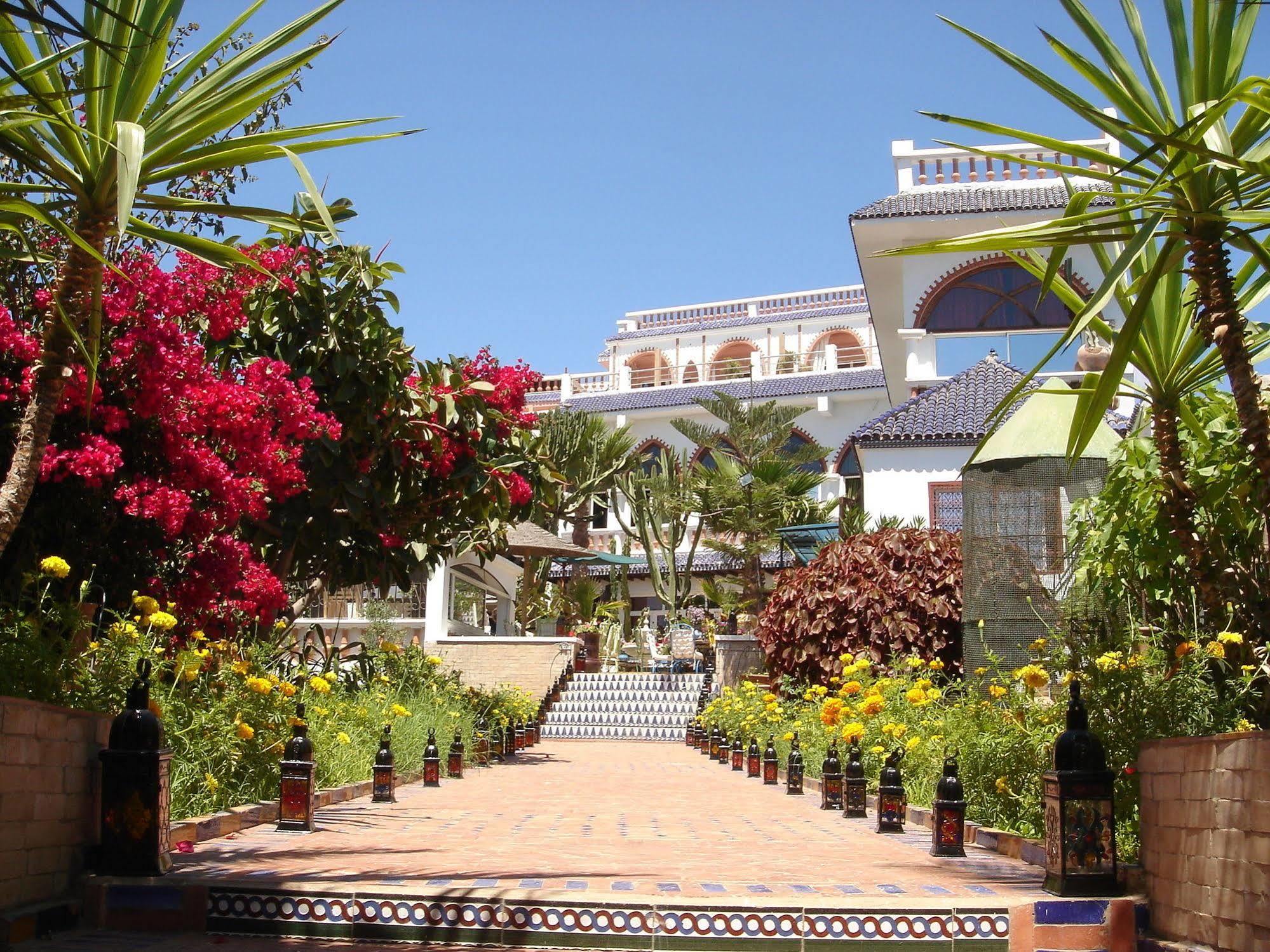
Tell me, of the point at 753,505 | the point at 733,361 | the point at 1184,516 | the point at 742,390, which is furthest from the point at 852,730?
the point at 733,361

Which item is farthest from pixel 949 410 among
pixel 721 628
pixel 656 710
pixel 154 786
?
pixel 154 786

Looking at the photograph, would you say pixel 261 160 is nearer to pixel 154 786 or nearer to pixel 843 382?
pixel 154 786

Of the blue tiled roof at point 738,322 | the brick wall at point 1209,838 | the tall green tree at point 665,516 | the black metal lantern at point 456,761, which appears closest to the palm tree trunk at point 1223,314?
the brick wall at point 1209,838

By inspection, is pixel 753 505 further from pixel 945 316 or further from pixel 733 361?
→ pixel 733 361

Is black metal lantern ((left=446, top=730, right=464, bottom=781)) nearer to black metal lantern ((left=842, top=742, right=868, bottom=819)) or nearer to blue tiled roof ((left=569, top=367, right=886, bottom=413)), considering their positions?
black metal lantern ((left=842, top=742, right=868, bottom=819))

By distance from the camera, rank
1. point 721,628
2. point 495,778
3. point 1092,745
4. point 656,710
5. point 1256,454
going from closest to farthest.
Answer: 1. point 1256,454
2. point 1092,745
3. point 495,778
4. point 656,710
5. point 721,628

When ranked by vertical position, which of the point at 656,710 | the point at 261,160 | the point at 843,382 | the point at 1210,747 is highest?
the point at 843,382

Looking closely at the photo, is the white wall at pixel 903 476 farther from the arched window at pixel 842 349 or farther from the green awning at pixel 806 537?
the arched window at pixel 842 349

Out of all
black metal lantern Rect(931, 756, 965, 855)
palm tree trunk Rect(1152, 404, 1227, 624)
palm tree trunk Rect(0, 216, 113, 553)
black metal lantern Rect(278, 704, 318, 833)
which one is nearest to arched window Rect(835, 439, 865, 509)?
black metal lantern Rect(931, 756, 965, 855)

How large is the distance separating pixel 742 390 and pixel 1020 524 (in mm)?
32219

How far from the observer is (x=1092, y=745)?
596cm

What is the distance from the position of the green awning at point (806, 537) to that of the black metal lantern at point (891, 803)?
13182 millimetres

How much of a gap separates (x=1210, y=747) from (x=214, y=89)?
5628 millimetres

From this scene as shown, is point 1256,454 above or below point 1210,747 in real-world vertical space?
above
